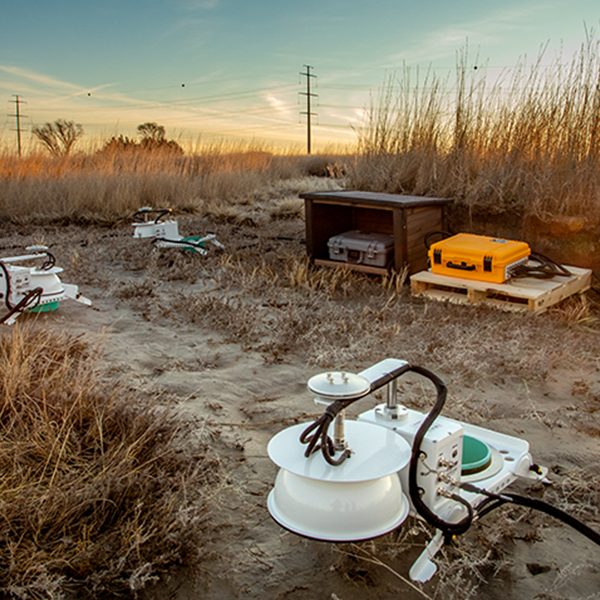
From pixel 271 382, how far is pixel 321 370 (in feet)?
1.05

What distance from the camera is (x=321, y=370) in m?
3.17

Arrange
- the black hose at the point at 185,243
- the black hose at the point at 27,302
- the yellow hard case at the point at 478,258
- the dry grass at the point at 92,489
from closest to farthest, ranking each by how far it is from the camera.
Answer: the dry grass at the point at 92,489 < the black hose at the point at 27,302 < the yellow hard case at the point at 478,258 < the black hose at the point at 185,243

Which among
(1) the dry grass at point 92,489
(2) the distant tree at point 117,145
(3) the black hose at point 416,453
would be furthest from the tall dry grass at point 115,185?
(3) the black hose at point 416,453

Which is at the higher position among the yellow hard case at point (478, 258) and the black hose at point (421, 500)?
the yellow hard case at point (478, 258)

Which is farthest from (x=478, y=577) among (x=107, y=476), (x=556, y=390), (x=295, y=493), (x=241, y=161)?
(x=241, y=161)

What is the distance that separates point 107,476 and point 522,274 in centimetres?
361

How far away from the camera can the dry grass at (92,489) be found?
1622 millimetres

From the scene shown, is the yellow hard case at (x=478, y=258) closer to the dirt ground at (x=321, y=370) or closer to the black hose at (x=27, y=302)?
the dirt ground at (x=321, y=370)

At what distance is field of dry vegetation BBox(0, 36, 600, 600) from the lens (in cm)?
169

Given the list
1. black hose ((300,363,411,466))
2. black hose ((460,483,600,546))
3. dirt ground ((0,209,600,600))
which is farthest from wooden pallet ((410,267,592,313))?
black hose ((300,363,411,466))

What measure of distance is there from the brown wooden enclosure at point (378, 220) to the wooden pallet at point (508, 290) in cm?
33

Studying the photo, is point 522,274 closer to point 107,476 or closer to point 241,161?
point 107,476

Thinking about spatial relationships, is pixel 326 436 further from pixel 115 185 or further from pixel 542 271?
pixel 115 185

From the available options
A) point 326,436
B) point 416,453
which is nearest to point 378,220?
point 416,453
